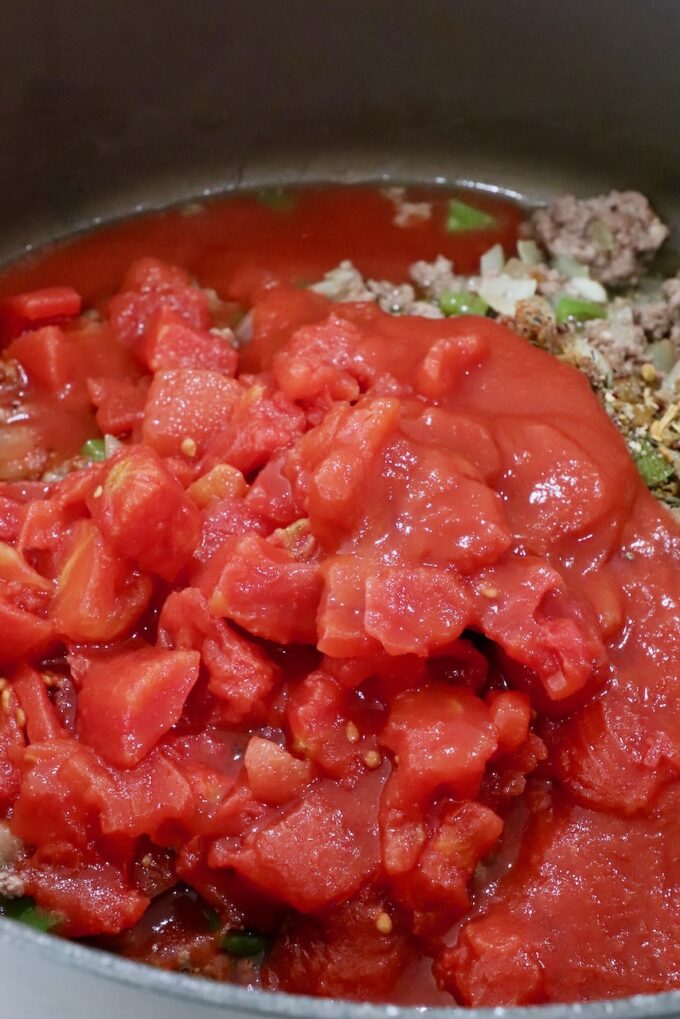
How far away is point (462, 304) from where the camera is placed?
386 centimetres

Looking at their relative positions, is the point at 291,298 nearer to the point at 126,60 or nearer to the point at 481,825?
the point at 126,60

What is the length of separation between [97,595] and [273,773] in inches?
26.1

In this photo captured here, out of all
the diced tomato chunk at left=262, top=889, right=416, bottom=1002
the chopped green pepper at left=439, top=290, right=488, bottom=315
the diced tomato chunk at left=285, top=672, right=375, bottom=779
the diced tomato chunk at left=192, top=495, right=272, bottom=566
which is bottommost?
the diced tomato chunk at left=262, top=889, right=416, bottom=1002

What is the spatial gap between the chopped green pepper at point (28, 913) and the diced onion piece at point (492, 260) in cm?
276

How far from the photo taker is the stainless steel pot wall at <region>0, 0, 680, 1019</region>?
394cm

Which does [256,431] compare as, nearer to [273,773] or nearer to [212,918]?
[273,773]

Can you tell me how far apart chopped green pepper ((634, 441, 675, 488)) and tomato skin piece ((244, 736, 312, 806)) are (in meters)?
1.55

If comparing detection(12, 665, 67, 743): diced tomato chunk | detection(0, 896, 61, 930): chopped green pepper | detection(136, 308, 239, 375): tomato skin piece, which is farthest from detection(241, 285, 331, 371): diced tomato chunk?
detection(0, 896, 61, 930): chopped green pepper

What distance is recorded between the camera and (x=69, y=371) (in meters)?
3.57

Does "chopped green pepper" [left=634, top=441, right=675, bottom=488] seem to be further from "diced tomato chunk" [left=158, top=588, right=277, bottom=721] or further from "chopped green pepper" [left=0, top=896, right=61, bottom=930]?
"chopped green pepper" [left=0, top=896, right=61, bottom=930]

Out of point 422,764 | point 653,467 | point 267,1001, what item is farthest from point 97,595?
point 653,467

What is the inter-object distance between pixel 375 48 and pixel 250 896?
3.34m

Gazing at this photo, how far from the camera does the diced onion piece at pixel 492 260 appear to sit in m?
4.06

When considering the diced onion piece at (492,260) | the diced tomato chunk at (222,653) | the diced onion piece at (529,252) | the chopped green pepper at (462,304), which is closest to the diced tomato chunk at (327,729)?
the diced tomato chunk at (222,653)
